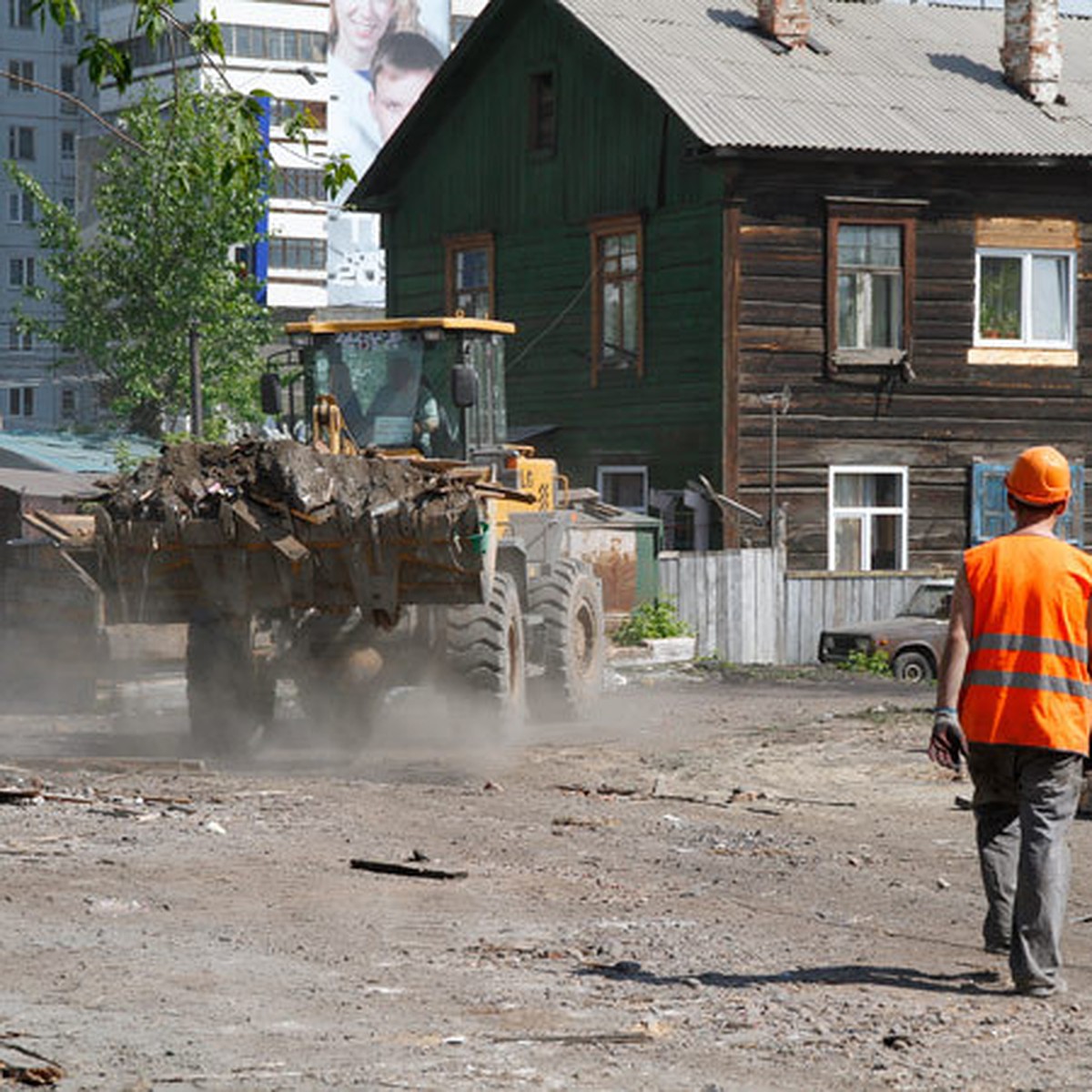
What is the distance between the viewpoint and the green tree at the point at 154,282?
1709 inches

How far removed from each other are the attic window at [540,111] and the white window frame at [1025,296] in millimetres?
7020

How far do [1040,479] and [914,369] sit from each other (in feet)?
80.3

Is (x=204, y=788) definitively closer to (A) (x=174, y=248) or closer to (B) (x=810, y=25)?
(B) (x=810, y=25)

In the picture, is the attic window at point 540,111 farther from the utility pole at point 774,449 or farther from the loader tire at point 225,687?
the loader tire at point 225,687

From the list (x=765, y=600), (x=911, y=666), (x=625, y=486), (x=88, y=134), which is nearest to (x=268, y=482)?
(x=911, y=666)

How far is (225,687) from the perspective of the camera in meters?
16.2

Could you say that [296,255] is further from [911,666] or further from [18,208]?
[911,666]

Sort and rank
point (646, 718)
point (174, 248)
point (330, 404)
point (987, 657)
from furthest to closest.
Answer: point (174, 248)
point (646, 718)
point (330, 404)
point (987, 657)

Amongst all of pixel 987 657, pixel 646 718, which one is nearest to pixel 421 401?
pixel 646 718

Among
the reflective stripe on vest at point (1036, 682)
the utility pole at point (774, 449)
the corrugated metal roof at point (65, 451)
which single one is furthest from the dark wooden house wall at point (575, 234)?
the reflective stripe on vest at point (1036, 682)

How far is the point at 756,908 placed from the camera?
31.9 feet

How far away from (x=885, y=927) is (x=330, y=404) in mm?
9673

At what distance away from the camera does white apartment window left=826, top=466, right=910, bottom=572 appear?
32.2m

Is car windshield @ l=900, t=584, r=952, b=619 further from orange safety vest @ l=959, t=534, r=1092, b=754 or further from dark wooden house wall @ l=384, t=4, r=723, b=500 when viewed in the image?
orange safety vest @ l=959, t=534, r=1092, b=754
